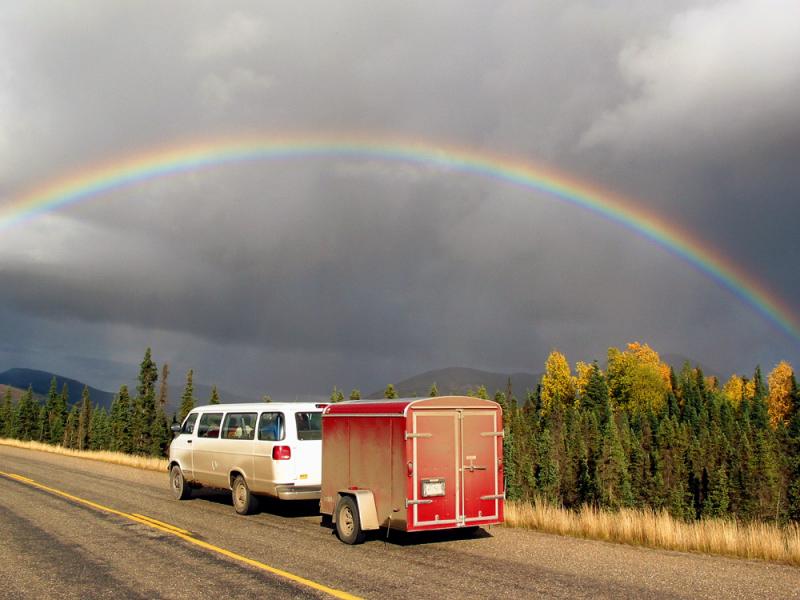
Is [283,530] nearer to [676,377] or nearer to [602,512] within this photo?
[602,512]

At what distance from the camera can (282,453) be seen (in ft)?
46.7

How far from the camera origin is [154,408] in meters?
98.7

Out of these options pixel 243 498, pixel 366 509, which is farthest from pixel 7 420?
pixel 366 509

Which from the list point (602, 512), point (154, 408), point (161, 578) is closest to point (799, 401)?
point (154, 408)

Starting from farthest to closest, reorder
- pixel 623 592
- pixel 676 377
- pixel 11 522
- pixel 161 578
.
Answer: pixel 676 377 → pixel 11 522 → pixel 161 578 → pixel 623 592

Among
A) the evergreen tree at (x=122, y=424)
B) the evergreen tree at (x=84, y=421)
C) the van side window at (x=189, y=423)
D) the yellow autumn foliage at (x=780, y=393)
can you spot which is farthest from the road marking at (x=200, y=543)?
the yellow autumn foliage at (x=780, y=393)

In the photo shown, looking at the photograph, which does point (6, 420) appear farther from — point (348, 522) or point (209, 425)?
point (348, 522)

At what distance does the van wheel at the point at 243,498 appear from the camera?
49.3ft

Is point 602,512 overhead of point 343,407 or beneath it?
beneath

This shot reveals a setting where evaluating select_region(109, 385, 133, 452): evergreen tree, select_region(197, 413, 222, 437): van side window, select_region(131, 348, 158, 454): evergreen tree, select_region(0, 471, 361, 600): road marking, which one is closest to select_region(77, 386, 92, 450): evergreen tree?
select_region(109, 385, 133, 452): evergreen tree

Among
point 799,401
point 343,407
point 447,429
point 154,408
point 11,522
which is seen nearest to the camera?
point 447,429

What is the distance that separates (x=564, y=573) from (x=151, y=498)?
13.0m

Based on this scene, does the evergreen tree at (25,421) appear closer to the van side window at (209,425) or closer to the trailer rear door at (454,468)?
the van side window at (209,425)

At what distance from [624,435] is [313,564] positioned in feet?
343
